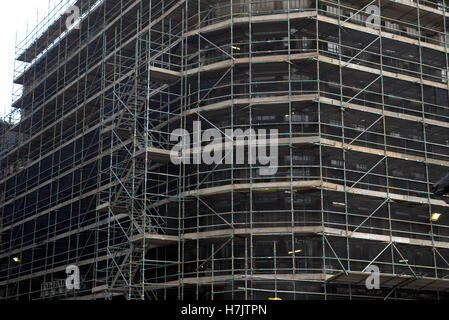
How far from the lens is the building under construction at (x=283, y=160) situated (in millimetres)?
30188

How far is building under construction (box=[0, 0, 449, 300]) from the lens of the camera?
3019 cm

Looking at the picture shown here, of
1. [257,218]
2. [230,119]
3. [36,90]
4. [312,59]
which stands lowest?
[257,218]

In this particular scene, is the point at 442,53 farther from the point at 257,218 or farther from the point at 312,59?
the point at 257,218

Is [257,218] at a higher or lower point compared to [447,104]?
lower

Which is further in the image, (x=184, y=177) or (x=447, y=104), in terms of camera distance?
(x=447, y=104)

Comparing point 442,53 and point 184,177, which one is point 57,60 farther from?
point 442,53

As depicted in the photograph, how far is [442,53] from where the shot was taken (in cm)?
3603

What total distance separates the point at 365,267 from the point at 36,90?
31.3 m

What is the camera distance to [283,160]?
3130 centimetres

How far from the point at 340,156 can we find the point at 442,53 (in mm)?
8891
